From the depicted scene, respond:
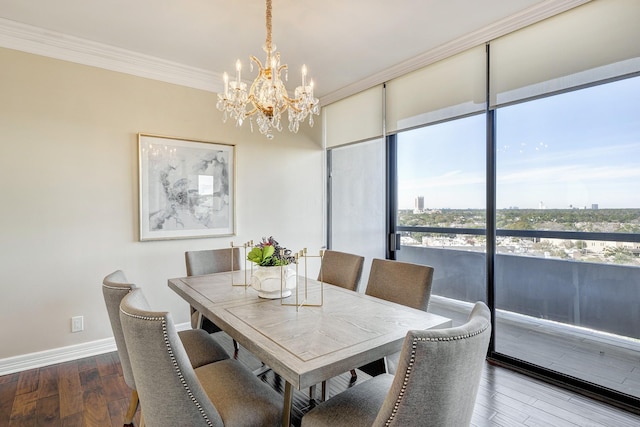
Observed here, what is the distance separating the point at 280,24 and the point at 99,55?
1.70 meters

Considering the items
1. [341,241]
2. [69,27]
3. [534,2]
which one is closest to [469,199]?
[534,2]

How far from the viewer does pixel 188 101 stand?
→ 3.45m

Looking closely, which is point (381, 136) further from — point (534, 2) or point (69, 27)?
point (69, 27)

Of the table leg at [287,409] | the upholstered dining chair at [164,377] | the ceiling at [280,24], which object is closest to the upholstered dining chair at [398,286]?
the table leg at [287,409]

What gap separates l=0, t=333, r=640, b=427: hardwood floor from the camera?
Result: 6.63ft

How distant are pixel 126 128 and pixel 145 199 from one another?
2.23ft

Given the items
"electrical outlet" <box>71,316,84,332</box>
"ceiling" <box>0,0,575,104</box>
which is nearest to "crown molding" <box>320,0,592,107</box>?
"ceiling" <box>0,0,575,104</box>

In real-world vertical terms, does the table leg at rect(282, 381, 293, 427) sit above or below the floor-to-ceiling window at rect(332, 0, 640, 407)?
below

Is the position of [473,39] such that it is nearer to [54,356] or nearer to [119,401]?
[119,401]

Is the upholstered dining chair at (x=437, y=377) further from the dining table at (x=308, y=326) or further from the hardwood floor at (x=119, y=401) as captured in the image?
the hardwood floor at (x=119, y=401)

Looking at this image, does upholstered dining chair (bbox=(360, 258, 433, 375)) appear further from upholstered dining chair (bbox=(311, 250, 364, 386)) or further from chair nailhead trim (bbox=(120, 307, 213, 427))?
chair nailhead trim (bbox=(120, 307, 213, 427))

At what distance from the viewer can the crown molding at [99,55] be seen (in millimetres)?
2619

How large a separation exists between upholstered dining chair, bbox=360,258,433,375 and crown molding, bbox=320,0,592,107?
6.56 feet

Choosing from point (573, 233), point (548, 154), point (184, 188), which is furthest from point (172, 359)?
point (548, 154)
